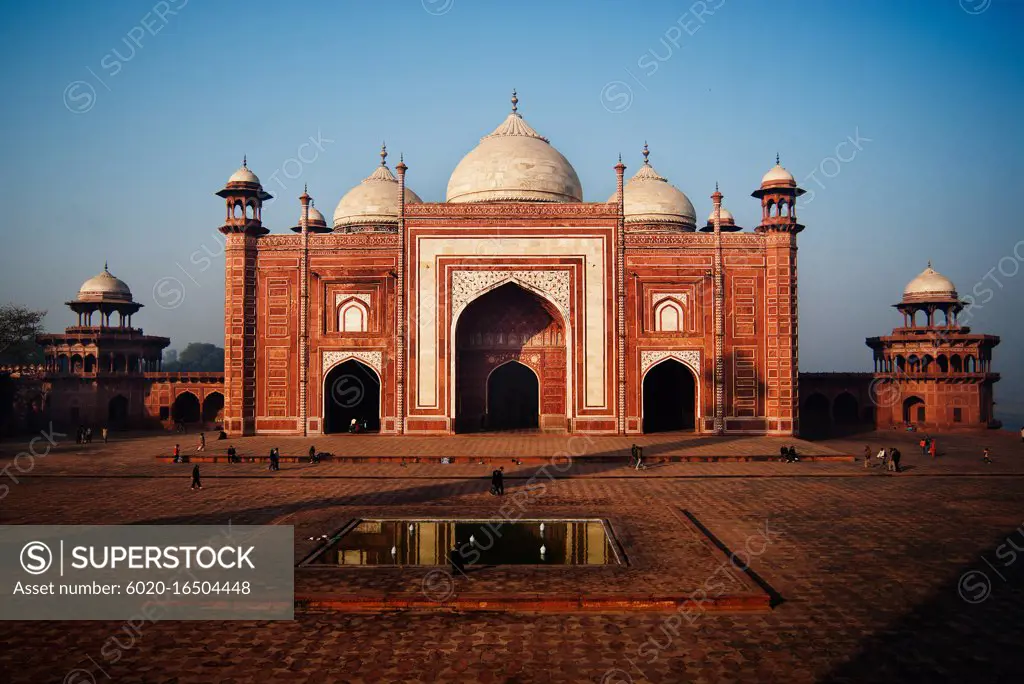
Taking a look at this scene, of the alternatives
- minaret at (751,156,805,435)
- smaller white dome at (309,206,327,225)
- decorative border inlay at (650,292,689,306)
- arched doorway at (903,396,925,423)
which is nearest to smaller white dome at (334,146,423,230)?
smaller white dome at (309,206,327,225)

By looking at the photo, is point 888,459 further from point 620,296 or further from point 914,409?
point 914,409

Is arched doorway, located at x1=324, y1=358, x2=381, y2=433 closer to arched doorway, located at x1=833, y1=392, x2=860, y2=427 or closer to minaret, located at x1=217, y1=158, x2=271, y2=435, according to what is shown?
minaret, located at x1=217, y1=158, x2=271, y2=435

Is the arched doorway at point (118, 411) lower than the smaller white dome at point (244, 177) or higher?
lower

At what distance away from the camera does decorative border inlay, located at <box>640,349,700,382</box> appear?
25672 millimetres

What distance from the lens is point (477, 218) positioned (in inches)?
1019

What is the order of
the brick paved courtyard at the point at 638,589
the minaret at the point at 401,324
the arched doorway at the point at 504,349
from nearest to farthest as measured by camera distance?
the brick paved courtyard at the point at 638,589 < the minaret at the point at 401,324 < the arched doorway at the point at 504,349

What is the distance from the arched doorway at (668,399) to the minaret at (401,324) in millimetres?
9402

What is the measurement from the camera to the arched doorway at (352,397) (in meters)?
27.1

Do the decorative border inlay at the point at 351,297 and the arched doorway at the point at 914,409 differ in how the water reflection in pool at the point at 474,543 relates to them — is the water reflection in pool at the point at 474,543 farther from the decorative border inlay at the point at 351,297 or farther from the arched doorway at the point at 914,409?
the arched doorway at the point at 914,409

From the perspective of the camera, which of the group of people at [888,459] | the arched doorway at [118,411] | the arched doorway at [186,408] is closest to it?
the group of people at [888,459]

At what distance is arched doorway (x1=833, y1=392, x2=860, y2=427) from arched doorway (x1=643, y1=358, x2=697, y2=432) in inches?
319

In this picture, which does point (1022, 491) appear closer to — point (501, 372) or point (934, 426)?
point (934, 426)

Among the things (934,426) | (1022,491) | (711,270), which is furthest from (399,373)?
(934,426)

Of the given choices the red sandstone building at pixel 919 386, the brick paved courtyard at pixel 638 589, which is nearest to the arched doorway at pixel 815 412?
the red sandstone building at pixel 919 386
